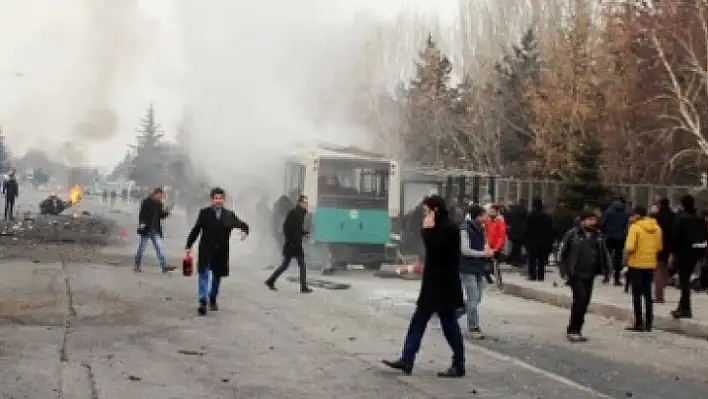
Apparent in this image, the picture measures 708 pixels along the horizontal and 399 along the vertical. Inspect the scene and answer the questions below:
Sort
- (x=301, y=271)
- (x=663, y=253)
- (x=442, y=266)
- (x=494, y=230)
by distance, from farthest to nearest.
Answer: (x=494, y=230), (x=301, y=271), (x=663, y=253), (x=442, y=266)

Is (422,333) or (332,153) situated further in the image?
(332,153)

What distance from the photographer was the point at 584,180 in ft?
102

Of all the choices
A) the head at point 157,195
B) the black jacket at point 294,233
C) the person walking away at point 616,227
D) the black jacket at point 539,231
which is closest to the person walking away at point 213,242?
the black jacket at point 294,233

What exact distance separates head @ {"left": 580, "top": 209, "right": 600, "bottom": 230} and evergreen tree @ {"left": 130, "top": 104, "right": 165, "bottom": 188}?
45.2m

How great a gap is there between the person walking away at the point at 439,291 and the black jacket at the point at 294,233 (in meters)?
8.62

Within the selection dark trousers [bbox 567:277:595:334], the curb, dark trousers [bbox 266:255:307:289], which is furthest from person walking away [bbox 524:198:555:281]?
dark trousers [bbox 567:277:595:334]

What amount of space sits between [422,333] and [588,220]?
424cm

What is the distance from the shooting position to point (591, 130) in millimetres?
40188

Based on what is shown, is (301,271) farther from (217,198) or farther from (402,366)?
(402,366)

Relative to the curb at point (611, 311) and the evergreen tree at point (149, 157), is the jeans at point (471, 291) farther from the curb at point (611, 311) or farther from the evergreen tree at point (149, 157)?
the evergreen tree at point (149, 157)

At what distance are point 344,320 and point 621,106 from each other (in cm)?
2832

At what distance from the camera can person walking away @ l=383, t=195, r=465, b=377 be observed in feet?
32.0

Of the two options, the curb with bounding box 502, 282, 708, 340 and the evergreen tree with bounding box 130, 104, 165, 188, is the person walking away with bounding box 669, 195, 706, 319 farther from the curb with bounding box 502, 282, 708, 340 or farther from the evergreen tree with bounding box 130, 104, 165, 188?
the evergreen tree with bounding box 130, 104, 165, 188

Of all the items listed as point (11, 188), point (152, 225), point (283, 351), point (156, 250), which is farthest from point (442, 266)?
point (11, 188)
